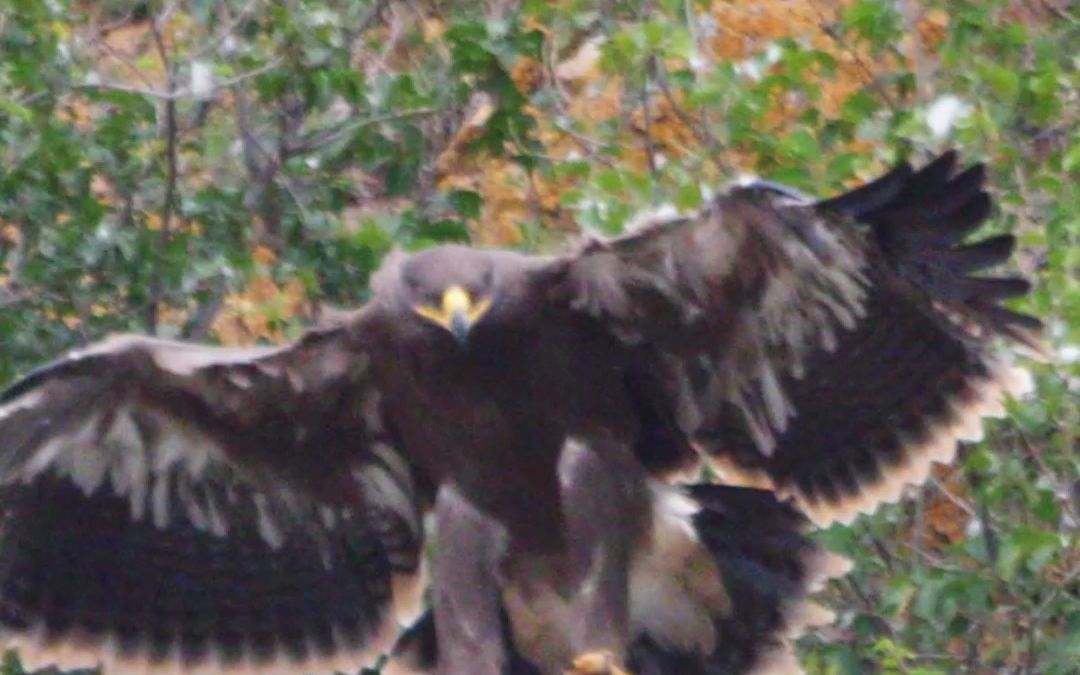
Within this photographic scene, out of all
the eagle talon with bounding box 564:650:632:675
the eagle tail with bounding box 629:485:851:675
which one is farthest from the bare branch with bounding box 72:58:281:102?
the eagle talon with bounding box 564:650:632:675

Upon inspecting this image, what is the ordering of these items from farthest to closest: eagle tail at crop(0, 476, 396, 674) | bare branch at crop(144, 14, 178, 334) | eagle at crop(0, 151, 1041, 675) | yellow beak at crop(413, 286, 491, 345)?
1. bare branch at crop(144, 14, 178, 334)
2. eagle tail at crop(0, 476, 396, 674)
3. eagle at crop(0, 151, 1041, 675)
4. yellow beak at crop(413, 286, 491, 345)

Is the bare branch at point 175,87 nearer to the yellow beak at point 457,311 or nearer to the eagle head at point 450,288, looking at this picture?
the eagle head at point 450,288

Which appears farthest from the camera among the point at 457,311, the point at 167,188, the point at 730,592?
the point at 167,188

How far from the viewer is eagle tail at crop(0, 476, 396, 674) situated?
6250 mm

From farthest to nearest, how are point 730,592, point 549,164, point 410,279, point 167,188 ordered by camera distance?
point 549,164 → point 167,188 → point 730,592 → point 410,279

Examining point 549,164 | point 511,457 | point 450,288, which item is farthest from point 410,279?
point 549,164

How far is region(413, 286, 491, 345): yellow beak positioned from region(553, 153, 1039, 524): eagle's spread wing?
215 millimetres

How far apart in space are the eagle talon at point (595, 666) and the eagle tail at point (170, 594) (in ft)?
2.63

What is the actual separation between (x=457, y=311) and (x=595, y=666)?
0.82m

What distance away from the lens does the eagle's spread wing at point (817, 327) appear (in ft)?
18.1

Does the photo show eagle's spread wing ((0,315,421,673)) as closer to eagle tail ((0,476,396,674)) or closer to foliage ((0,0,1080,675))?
eagle tail ((0,476,396,674))

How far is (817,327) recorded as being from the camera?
5.96 m

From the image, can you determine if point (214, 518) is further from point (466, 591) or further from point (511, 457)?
point (511, 457)

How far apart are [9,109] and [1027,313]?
2.33m
